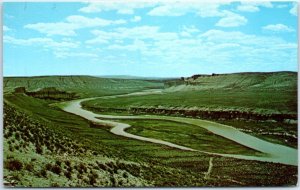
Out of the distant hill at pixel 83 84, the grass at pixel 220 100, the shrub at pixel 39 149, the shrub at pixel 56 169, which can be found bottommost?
the shrub at pixel 56 169

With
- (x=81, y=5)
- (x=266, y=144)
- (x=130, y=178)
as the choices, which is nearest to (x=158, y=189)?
(x=130, y=178)

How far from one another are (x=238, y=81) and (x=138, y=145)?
2.98ft

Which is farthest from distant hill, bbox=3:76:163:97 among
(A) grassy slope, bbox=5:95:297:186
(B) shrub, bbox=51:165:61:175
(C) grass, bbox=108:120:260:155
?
(B) shrub, bbox=51:165:61:175

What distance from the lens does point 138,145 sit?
4941 millimetres

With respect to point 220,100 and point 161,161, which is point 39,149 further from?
point 220,100

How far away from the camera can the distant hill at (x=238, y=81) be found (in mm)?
4914

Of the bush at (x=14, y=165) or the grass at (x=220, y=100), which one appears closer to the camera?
the bush at (x=14, y=165)

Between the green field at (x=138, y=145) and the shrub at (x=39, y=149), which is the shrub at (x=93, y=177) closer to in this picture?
A: the green field at (x=138, y=145)

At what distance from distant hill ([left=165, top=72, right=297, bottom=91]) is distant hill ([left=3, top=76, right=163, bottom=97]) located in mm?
185

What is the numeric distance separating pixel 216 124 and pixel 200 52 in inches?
22.4

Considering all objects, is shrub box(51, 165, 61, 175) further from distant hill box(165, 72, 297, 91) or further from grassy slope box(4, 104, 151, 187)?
distant hill box(165, 72, 297, 91)

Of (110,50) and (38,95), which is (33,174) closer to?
(38,95)

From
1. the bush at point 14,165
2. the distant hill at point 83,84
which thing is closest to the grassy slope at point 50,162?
the bush at point 14,165

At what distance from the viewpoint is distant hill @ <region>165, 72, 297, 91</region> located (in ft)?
16.1
